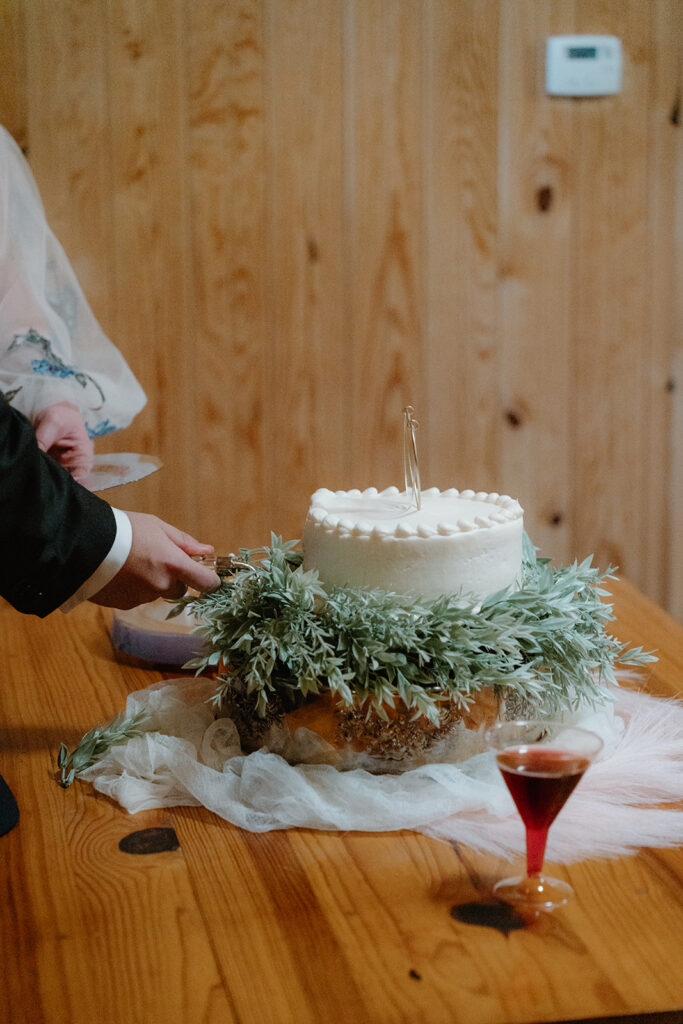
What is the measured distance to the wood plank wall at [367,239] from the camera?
258cm

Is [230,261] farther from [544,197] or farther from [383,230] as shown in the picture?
[544,197]

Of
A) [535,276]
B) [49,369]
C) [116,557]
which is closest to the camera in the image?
[116,557]

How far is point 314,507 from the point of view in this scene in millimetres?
1126

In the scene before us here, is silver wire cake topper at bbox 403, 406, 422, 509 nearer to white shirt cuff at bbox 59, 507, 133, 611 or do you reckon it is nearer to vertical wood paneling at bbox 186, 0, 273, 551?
white shirt cuff at bbox 59, 507, 133, 611

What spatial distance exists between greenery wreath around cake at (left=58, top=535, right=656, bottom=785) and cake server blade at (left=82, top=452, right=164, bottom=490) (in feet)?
1.47

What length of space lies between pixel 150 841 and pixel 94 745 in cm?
18

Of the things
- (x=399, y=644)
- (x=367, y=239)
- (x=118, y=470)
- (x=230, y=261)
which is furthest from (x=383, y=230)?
(x=399, y=644)

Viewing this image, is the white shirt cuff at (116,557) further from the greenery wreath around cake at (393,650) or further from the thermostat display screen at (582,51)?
the thermostat display screen at (582,51)

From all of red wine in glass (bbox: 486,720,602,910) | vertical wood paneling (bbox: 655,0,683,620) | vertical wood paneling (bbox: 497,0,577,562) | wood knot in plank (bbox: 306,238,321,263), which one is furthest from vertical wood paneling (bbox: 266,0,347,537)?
red wine in glass (bbox: 486,720,602,910)

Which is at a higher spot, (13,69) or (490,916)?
(13,69)

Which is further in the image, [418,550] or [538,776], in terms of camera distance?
[418,550]

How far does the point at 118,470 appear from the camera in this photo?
162 centimetres

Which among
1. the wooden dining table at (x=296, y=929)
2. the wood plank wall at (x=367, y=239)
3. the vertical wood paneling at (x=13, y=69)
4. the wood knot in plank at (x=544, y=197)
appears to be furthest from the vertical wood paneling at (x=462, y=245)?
the wooden dining table at (x=296, y=929)

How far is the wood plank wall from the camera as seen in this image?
2.58 m
